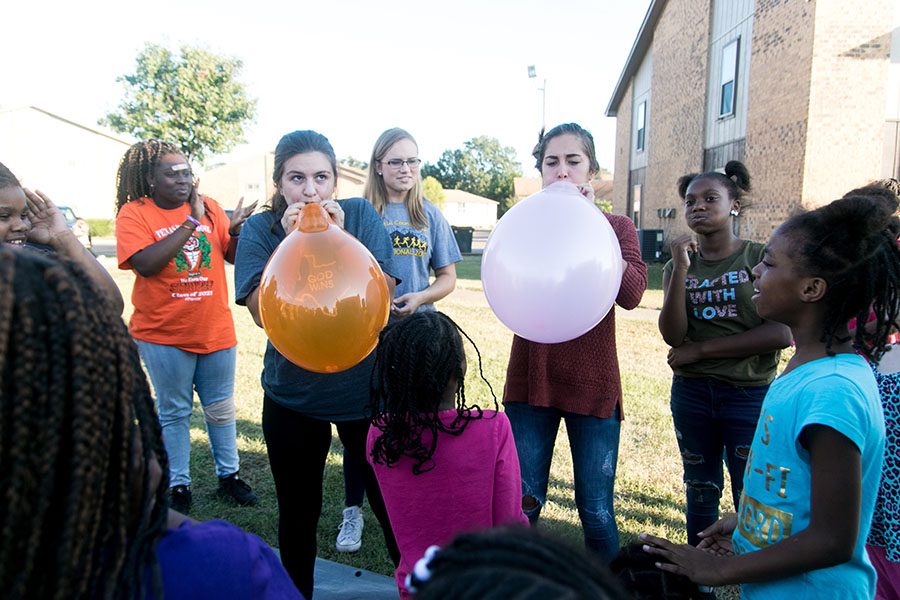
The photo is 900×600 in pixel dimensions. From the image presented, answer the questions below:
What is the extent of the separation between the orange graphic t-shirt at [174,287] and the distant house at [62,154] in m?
34.0

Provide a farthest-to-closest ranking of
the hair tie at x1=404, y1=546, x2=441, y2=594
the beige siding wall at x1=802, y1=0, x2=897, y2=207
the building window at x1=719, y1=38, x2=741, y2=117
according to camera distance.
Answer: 1. the building window at x1=719, y1=38, x2=741, y2=117
2. the beige siding wall at x1=802, y1=0, x2=897, y2=207
3. the hair tie at x1=404, y1=546, x2=441, y2=594

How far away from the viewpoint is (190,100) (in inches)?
1361

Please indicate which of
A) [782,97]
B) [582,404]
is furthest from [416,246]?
[782,97]

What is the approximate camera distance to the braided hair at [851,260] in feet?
5.23

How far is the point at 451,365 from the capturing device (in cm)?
178

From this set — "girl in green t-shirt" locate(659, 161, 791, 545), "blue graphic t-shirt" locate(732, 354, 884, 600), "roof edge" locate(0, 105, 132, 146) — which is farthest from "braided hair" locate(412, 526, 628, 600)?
"roof edge" locate(0, 105, 132, 146)

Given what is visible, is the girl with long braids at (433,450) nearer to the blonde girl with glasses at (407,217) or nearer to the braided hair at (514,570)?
the braided hair at (514,570)

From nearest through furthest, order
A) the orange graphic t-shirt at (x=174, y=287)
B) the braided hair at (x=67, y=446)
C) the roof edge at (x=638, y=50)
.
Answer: the braided hair at (x=67, y=446)
the orange graphic t-shirt at (x=174, y=287)
the roof edge at (x=638, y=50)

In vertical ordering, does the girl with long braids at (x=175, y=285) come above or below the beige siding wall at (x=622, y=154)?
below

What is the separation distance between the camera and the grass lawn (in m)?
3.37

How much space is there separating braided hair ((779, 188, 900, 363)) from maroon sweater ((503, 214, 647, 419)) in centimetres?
75

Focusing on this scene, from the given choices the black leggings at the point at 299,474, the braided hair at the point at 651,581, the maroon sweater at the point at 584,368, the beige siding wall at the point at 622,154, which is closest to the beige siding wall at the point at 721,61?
the beige siding wall at the point at 622,154

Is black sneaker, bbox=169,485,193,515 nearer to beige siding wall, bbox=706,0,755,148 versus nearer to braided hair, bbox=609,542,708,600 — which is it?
braided hair, bbox=609,542,708,600

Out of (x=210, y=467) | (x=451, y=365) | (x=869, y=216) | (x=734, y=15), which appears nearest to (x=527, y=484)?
(x=451, y=365)
